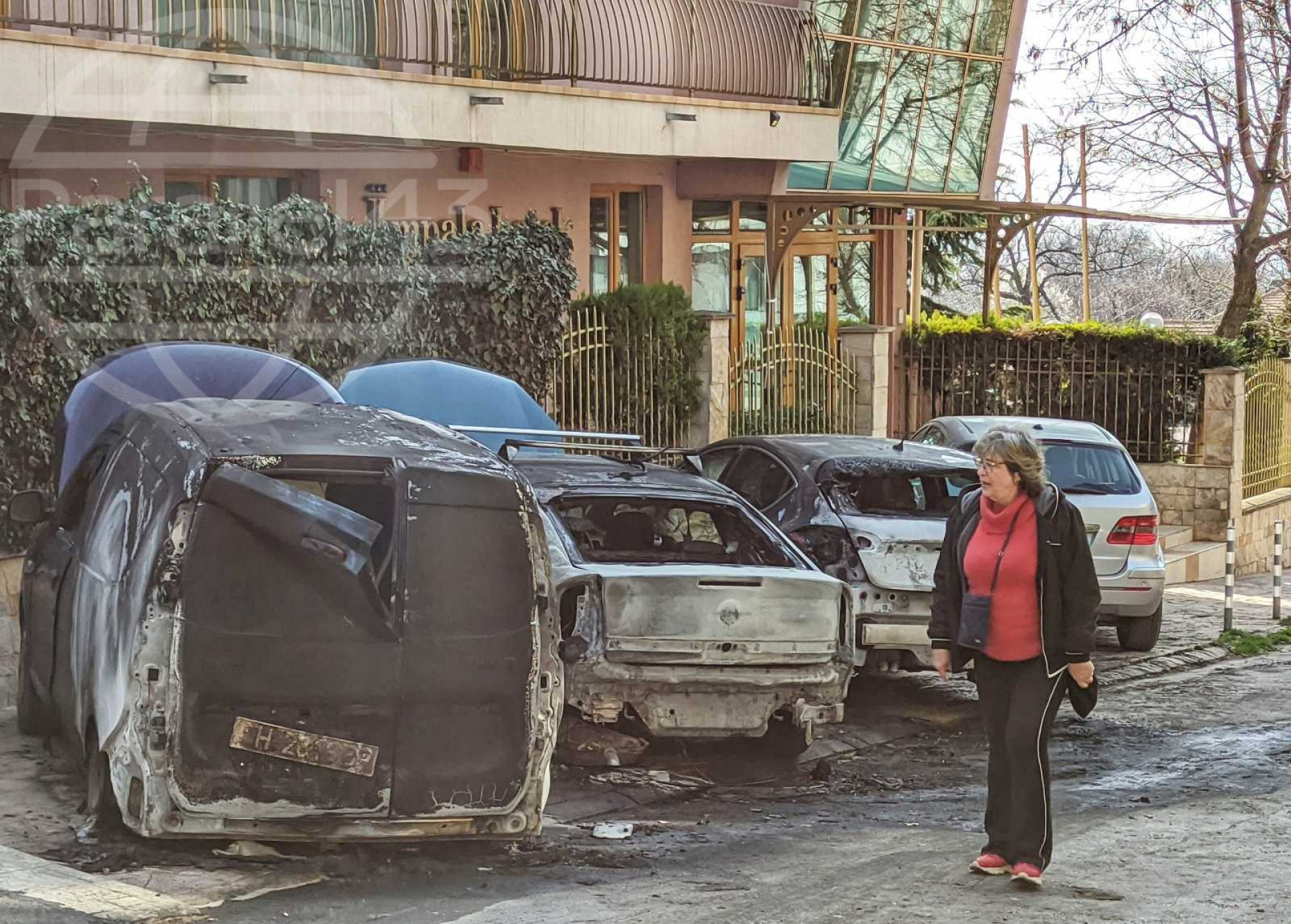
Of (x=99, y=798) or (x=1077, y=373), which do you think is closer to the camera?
(x=99, y=798)

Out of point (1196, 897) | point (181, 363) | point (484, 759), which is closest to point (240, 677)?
point (484, 759)

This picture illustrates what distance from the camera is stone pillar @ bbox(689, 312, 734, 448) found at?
18.4m

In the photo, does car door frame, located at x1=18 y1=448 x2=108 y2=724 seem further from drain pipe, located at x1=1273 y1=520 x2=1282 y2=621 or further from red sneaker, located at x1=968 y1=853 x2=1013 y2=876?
drain pipe, located at x1=1273 y1=520 x2=1282 y2=621

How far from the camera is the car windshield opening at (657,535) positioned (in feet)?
32.4

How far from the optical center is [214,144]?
56.3ft

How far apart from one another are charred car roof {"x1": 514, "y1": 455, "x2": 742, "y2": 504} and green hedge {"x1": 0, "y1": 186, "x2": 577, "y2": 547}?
9.59ft

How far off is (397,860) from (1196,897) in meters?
3.16

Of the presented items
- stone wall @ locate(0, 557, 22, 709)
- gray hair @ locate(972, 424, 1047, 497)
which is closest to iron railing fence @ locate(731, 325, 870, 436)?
stone wall @ locate(0, 557, 22, 709)

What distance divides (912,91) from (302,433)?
2085 cm

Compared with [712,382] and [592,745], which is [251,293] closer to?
[592,745]

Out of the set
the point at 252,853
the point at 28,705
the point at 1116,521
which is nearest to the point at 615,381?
the point at 1116,521

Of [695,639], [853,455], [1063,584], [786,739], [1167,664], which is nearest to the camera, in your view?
[1063,584]

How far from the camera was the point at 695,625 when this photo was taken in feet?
29.4

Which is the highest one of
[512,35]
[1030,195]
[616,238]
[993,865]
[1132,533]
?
[512,35]
